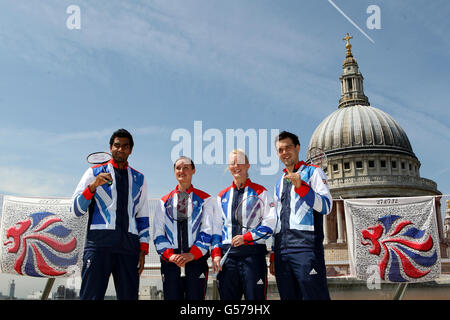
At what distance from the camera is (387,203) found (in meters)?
10.2

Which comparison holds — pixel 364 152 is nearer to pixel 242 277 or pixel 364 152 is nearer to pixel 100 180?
pixel 242 277

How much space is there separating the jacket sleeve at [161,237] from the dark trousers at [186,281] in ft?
0.52

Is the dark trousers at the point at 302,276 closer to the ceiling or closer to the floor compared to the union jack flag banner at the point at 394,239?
closer to the floor

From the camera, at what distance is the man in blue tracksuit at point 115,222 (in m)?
5.82

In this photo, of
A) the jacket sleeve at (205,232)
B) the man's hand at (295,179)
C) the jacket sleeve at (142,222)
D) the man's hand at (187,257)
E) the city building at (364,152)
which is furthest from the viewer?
the city building at (364,152)

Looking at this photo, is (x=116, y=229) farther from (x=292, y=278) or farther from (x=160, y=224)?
(x=292, y=278)

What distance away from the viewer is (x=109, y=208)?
6.09m

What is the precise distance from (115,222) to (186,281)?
1323 millimetres

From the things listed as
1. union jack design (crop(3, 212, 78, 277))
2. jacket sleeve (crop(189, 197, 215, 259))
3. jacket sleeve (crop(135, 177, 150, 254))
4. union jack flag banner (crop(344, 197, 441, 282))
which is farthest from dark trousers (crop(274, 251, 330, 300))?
union jack design (crop(3, 212, 78, 277))

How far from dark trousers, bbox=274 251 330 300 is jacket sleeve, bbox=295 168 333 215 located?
63cm

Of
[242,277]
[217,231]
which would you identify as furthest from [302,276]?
[217,231]

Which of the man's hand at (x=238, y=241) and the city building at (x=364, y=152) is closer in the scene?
the man's hand at (x=238, y=241)

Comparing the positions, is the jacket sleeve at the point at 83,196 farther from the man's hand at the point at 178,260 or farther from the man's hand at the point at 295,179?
the man's hand at the point at 295,179

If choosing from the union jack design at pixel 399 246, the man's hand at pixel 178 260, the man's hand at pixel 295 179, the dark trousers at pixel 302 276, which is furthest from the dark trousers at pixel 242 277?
the union jack design at pixel 399 246
